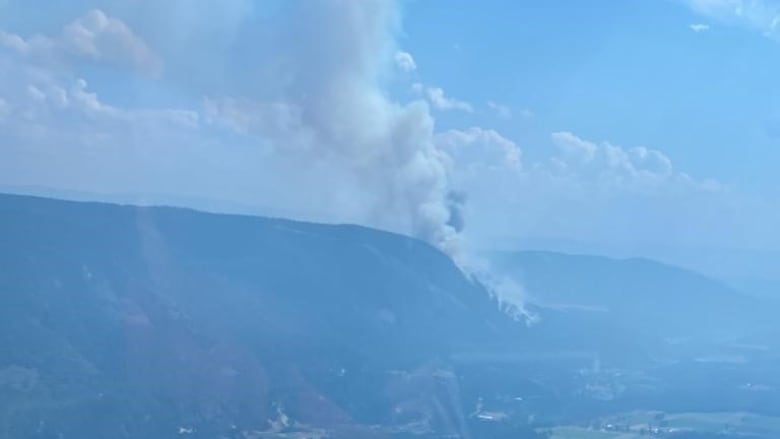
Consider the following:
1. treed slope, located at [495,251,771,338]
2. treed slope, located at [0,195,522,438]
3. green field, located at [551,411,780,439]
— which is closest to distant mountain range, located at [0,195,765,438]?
treed slope, located at [0,195,522,438]

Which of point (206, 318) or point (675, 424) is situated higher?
point (206, 318)

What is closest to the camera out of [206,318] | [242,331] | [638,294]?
[206,318]

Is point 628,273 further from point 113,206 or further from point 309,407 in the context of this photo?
point 309,407

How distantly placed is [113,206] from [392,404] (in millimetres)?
35177

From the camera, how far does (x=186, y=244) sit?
9438cm

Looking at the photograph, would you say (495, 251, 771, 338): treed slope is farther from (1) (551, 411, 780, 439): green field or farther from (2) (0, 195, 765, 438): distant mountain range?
(1) (551, 411, 780, 439): green field

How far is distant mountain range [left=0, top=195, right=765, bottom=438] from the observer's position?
2574 inches

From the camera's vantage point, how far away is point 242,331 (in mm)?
79375

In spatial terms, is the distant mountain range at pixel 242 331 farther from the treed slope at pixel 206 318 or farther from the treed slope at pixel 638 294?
the treed slope at pixel 638 294

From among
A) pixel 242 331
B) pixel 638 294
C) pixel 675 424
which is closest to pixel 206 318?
pixel 242 331

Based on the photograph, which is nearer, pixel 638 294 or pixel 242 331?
pixel 242 331

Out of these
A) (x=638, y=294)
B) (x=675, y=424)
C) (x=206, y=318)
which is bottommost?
(x=675, y=424)

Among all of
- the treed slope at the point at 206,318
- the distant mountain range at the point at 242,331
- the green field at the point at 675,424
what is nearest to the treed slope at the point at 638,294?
the distant mountain range at the point at 242,331

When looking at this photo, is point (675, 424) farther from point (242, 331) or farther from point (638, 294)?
point (638, 294)
